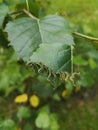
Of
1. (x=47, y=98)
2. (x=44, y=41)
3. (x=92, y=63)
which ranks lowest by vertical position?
(x=47, y=98)

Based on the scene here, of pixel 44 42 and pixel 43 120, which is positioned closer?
pixel 44 42

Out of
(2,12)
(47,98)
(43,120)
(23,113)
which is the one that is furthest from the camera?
(47,98)

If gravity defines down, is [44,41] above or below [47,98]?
above

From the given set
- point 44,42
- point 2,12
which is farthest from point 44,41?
point 2,12

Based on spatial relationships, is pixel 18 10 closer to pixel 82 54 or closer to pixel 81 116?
pixel 82 54

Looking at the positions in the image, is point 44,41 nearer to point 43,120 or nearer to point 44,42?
point 44,42

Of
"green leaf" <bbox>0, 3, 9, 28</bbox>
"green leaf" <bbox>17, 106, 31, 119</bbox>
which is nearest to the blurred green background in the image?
"green leaf" <bbox>17, 106, 31, 119</bbox>

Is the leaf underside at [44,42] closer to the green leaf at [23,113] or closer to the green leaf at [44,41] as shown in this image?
the green leaf at [44,41]

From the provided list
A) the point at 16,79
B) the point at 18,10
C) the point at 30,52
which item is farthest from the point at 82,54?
the point at 30,52

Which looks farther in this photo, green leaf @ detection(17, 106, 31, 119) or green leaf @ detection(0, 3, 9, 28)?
green leaf @ detection(17, 106, 31, 119)

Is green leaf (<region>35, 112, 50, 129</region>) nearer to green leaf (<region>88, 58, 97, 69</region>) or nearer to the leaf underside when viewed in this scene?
green leaf (<region>88, 58, 97, 69</region>)
